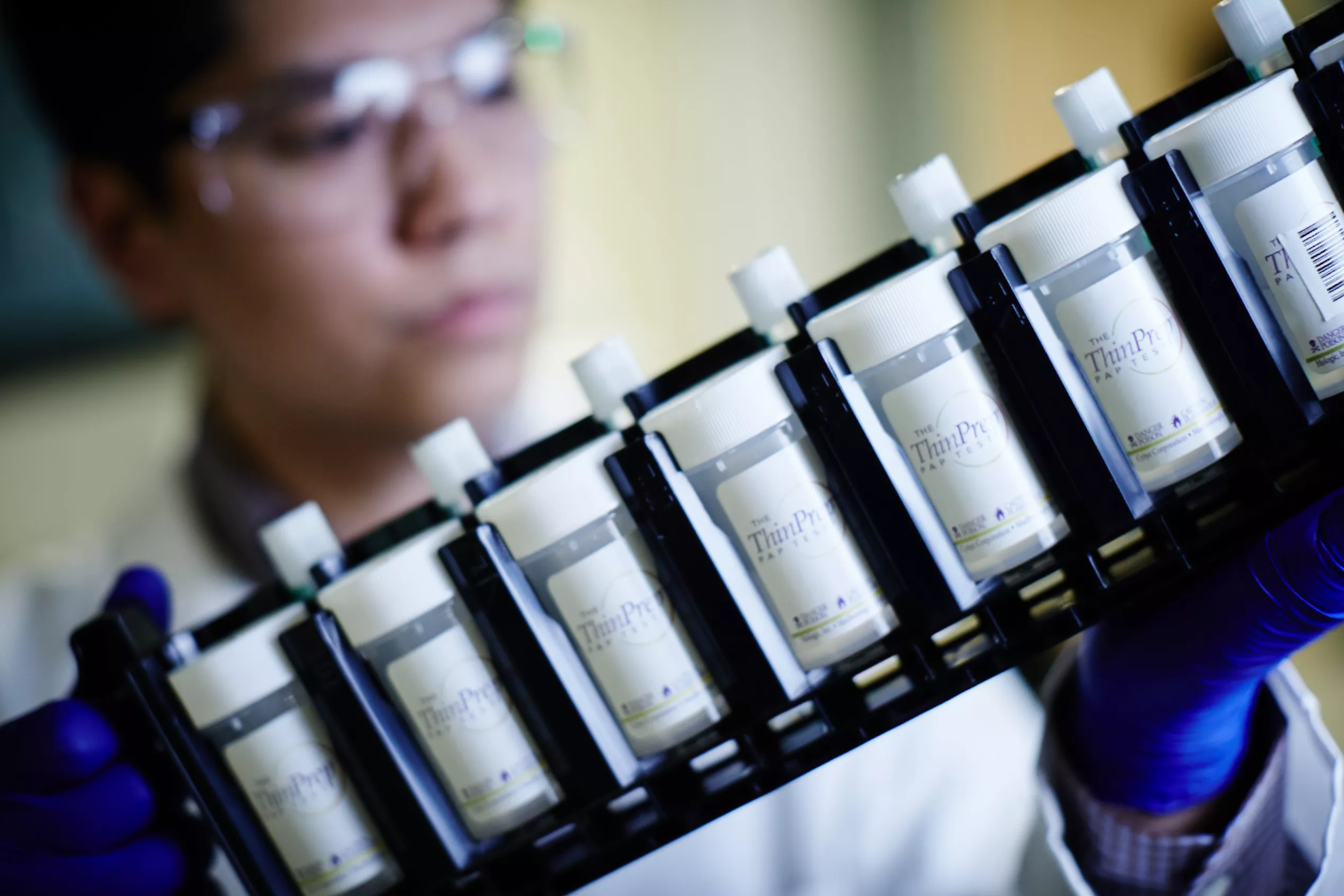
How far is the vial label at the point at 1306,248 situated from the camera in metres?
0.41

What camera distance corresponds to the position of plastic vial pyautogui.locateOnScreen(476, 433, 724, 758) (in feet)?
1.52

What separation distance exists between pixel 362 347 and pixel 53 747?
0.53 meters

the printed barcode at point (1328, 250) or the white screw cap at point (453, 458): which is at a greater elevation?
the white screw cap at point (453, 458)

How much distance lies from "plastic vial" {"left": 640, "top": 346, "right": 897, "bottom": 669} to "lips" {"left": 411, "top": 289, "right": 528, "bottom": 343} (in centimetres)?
59

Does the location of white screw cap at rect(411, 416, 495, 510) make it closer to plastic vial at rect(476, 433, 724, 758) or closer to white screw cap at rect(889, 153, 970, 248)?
plastic vial at rect(476, 433, 724, 758)

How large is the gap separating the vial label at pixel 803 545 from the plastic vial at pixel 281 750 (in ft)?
0.91

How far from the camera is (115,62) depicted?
0.91m

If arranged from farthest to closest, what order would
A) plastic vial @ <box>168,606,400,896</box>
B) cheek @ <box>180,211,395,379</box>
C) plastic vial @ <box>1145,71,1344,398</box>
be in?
cheek @ <box>180,211,395,379</box>, plastic vial @ <box>168,606,400,896</box>, plastic vial @ <box>1145,71,1344,398</box>

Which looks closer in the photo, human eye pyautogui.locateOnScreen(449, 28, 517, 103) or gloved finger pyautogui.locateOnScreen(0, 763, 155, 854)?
gloved finger pyautogui.locateOnScreen(0, 763, 155, 854)

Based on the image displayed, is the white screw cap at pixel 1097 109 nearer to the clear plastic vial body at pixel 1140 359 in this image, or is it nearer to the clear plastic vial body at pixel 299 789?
the clear plastic vial body at pixel 1140 359

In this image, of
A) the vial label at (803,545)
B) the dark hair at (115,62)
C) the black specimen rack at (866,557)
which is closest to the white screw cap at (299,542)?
the black specimen rack at (866,557)

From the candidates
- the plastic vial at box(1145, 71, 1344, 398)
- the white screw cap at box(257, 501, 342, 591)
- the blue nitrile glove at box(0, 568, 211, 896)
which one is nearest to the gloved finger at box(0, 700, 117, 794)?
the blue nitrile glove at box(0, 568, 211, 896)

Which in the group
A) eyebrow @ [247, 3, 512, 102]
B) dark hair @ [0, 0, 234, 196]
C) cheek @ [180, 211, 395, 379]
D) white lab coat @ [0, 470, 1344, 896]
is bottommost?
white lab coat @ [0, 470, 1344, 896]

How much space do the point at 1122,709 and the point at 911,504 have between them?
262 millimetres
